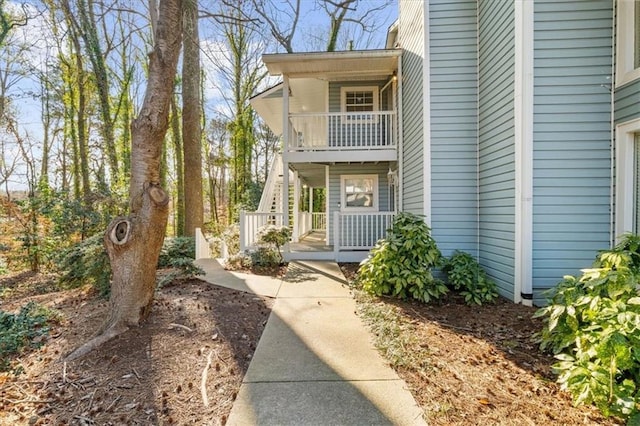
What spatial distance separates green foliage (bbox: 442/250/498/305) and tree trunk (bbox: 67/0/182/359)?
426 cm

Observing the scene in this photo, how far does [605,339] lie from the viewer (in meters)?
2.02

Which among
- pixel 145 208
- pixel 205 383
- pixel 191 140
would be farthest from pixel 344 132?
pixel 205 383

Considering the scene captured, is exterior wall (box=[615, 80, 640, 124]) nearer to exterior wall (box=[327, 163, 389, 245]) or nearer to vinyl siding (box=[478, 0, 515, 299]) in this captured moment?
vinyl siding (box=[478, 0, 515, 299])

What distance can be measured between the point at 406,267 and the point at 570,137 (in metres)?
2.86

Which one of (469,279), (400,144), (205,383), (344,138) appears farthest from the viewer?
(344,138)

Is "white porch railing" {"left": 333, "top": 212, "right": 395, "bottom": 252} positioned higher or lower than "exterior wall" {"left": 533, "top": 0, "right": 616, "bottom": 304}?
lower

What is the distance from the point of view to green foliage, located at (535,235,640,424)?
196cm

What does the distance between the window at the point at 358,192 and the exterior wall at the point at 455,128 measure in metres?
3.78

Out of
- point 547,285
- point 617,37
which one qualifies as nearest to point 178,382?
point 547,285

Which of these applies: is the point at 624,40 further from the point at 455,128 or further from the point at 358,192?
the point at 358,192

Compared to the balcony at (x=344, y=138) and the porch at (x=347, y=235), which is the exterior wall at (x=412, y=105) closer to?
the balcony at (x=344, y=138)

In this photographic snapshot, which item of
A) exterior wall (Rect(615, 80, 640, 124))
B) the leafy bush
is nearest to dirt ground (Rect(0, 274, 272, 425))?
the leafy bush

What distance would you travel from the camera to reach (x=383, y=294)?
4.79 m

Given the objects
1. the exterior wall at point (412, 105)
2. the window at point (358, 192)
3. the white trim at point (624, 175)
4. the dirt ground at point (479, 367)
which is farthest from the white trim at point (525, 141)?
the window at point (358, 192)
